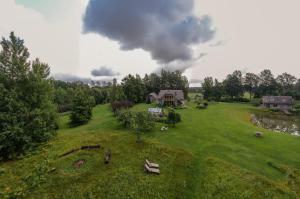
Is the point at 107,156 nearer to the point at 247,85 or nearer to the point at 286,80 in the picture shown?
the point at 247,85

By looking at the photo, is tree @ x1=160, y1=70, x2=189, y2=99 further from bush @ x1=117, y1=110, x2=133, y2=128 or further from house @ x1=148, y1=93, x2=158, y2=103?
bush @ x1=117, y1=110, x2=133, y2=128

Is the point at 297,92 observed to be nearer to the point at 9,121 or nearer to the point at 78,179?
the point at 78,179

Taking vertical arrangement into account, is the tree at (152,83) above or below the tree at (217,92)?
above

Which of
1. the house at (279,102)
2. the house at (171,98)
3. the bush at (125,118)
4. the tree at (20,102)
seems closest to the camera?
the tree at (20,102)

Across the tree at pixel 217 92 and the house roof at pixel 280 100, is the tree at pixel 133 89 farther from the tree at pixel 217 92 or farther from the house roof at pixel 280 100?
the house roof at pixel 280 100

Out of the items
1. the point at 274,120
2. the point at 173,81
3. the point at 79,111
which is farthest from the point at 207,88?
the point at 79,111

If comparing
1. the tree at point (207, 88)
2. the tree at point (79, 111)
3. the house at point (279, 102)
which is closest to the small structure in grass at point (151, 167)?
the tree at point (79, 111)
